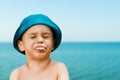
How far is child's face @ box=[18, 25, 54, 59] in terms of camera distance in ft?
8.09

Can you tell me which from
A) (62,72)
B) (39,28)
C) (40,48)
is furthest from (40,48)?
(62,72)

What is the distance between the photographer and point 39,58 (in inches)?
99.9

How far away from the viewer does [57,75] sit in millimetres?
2562

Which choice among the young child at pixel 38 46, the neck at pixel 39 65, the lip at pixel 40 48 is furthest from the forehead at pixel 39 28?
the neck at pixel 39 65

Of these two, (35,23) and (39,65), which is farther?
(39,65)

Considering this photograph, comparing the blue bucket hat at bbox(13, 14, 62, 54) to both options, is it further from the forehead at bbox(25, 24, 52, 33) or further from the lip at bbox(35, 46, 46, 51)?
the lip at bbox(35, 46, 46, 51)

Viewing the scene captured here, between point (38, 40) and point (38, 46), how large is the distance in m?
0.04

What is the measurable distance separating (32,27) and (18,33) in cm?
12

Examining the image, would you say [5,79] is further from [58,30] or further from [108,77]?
[58,30]

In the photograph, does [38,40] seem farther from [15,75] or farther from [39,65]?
[15,75]

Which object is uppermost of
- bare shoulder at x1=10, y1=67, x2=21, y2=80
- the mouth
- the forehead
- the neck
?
the forehead

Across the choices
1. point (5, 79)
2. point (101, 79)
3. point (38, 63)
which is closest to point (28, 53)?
point (38, 63)

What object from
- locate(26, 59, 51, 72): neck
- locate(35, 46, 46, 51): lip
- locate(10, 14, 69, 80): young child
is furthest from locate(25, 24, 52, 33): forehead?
locate(26, 59, 51, 72): neck

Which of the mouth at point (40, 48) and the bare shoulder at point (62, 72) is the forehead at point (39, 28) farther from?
the bare shoulder at point (62, 72)
